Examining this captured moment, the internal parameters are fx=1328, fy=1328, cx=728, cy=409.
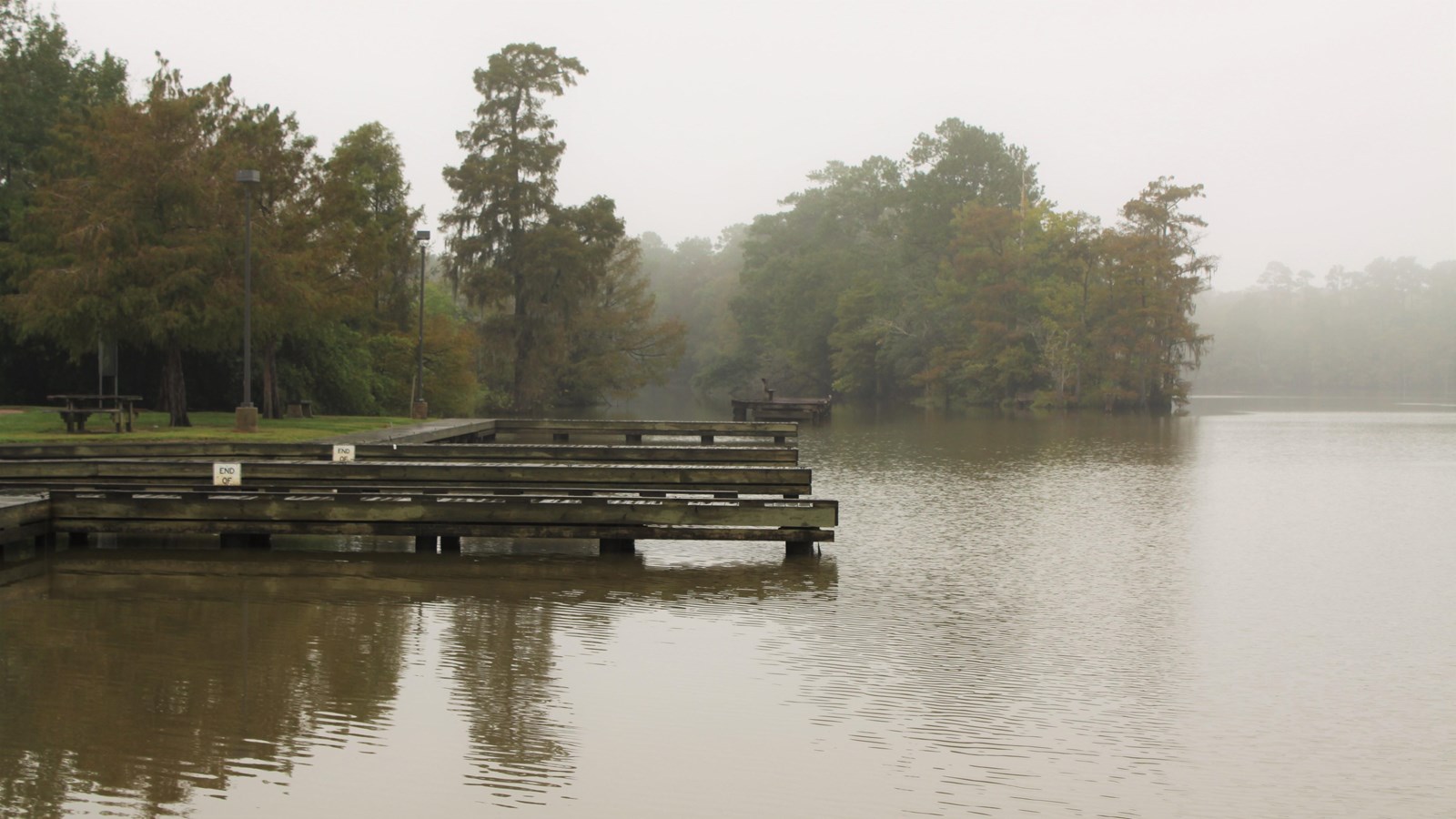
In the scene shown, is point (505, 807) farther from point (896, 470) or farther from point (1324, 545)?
point (896, 470)

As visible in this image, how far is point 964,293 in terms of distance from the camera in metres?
78.1

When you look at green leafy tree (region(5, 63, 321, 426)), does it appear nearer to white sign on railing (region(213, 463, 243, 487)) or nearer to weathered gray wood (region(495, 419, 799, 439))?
weathered gray wood (region(495, 419, 799, 439))

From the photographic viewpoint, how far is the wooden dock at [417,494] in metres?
13.8

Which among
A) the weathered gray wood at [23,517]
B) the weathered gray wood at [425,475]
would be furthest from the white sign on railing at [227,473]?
the weathered gray wood at [23,517]

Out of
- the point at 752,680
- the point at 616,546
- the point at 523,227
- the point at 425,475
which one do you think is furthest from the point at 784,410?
the point at 752,680

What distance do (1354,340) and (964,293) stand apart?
7520 cm

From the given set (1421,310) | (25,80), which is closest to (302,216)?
(25,80)

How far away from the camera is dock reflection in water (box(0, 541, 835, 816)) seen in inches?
261

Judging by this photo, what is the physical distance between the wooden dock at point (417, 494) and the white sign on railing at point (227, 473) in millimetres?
20

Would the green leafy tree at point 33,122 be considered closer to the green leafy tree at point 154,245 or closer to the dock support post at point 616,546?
the green leafy tree at point 154,245

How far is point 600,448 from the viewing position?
20.8m

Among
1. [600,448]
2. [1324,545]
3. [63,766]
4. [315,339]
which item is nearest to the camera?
[63,766]

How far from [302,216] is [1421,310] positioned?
13138 cm

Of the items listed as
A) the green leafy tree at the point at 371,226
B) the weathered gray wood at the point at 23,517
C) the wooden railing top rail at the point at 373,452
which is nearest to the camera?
the weathered gray wood at the point at 23,517
